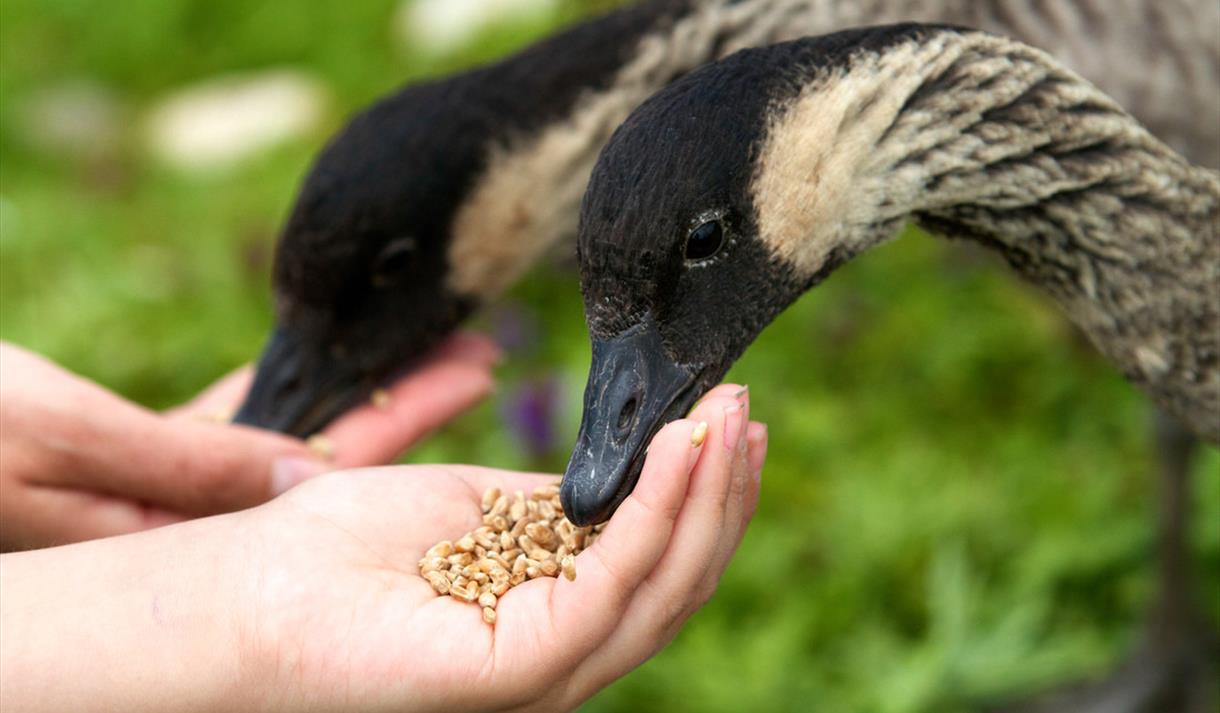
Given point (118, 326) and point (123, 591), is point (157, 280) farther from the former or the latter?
point (123, 591)

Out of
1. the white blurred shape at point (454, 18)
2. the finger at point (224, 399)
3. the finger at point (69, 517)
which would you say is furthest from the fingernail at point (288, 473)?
the white blurred shape at point (454, 18)

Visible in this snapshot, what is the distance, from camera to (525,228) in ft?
13.8

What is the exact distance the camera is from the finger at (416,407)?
3910 mm

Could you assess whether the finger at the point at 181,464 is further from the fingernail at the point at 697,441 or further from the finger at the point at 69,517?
the fingernail at the point at 697,441

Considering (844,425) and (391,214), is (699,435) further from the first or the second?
(844,425)

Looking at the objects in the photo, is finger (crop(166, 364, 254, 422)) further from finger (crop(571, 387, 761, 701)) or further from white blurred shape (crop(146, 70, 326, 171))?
white blurred shape (crop(146, 70, 326, 171))

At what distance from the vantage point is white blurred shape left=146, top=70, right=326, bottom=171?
717 centimetres

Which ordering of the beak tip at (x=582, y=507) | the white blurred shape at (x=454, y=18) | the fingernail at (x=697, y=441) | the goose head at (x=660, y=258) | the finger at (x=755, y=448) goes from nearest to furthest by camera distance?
the fingernail at (x=697, y=441) < the finger at (x=755, y=448) < the beak tip at (x=582, y=507) < the goose head at (x=660, y=258) < the white blurred shape at (x=454, y=18)

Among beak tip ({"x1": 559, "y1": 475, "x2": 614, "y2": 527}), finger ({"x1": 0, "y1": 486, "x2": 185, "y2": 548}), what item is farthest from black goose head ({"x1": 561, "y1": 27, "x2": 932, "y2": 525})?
finger ({"x1": 0, "y1": 486, "x2": 185, "y2": 548})

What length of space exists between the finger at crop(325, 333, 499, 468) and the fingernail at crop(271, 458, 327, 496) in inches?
13.7

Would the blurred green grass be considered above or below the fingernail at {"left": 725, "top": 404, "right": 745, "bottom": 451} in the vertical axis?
below

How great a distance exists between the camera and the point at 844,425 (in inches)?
197

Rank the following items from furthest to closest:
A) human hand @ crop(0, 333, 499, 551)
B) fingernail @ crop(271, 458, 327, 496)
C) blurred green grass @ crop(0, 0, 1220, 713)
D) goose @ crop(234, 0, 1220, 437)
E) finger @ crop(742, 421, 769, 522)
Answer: blurred green grass @ crop(0, 0, 1220, 713), goose @ crop(234, 0, 1220, 437), fingernail @ crop(271, 458, 327, 496), human hand @ crop(0, 333, 499, 551), finger @ crop(742, 421, 769, 522)

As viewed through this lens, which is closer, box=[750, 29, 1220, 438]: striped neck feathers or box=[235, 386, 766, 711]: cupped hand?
box=[235, 386, 766, 711]: cupped hand
